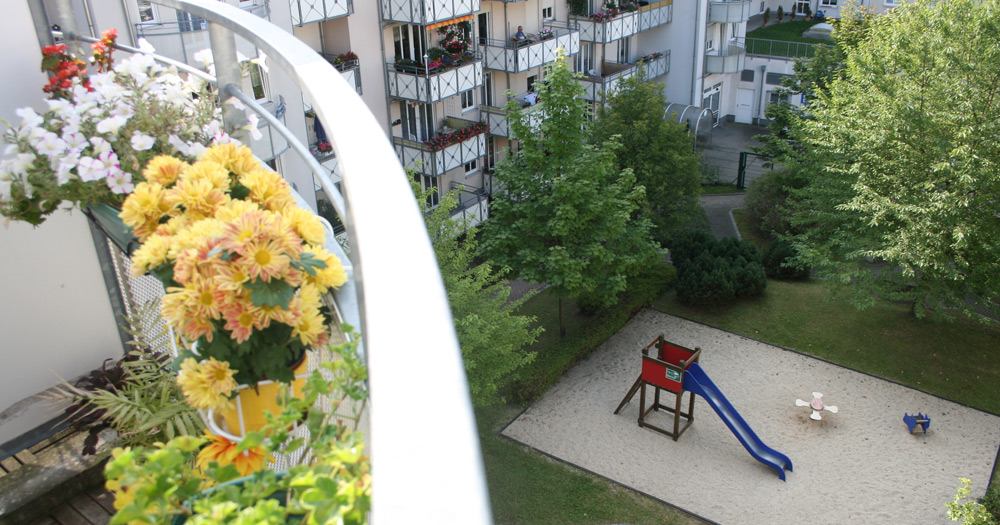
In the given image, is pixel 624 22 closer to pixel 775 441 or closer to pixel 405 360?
pixel 775 441

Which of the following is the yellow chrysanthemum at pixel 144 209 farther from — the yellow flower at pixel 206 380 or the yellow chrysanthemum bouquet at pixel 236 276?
the yellow flower at pixel 206 380

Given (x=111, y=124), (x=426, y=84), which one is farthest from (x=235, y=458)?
(x=426, y=84)

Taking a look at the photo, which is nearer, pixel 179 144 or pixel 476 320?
pixel 179 144

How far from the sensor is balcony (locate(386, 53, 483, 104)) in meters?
20.8

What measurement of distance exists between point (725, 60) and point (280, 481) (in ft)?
113

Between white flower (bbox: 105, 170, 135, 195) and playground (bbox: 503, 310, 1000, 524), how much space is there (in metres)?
11.9

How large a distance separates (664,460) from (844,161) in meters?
8.18

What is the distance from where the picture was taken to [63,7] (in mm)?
4188

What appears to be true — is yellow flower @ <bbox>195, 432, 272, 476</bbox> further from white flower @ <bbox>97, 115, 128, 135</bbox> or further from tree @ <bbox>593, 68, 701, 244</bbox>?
tree @ <bbox>593, 68, 701, 244</bbox>

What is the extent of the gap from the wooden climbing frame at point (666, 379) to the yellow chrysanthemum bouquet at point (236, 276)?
41.9 feet

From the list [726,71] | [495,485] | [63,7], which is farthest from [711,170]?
[63,7]

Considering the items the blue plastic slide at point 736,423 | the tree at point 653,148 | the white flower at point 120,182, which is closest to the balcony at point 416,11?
the tree at point 653,148

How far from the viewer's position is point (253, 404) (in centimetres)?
252

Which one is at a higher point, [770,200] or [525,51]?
[525,51]
